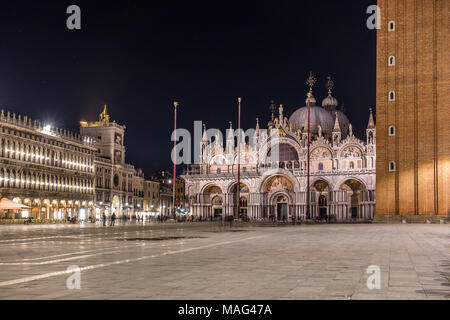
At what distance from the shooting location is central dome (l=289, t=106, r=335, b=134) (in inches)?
3683

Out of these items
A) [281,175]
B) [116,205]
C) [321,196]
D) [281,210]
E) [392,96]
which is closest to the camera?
[392,96]

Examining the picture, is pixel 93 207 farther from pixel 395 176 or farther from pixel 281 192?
pixel 395 176

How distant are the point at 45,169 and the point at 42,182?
2.06m

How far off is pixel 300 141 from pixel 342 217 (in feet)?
48.6

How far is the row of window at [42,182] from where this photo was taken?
224ft

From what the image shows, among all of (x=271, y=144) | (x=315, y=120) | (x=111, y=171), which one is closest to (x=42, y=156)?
(x=111, y=171)

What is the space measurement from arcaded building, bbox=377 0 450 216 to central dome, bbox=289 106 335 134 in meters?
37.2

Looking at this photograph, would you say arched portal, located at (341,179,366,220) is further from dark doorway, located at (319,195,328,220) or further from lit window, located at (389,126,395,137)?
lit window, located at (389,126,395,137)

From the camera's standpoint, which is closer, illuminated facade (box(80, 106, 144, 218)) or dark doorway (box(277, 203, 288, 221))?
dark doorway (box(277, 203, 288, 221))

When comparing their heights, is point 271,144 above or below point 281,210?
above

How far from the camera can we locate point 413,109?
54281 millimetres

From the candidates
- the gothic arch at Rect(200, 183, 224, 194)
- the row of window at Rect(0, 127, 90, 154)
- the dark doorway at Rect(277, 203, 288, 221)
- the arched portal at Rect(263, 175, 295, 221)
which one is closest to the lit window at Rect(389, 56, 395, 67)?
the arched portal at Rect(263, 175, 295, 221)

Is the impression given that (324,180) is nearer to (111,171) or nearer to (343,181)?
(343,181)
